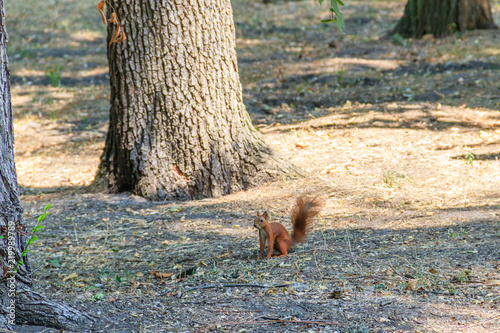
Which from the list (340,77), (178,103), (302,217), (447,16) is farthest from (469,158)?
(447,16)

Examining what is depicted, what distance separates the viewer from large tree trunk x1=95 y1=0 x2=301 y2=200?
4.61 metres

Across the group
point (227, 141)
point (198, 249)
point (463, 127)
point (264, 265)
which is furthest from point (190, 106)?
point (463, 127)

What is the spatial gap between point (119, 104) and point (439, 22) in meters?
7.48

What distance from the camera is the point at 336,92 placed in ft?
27.3

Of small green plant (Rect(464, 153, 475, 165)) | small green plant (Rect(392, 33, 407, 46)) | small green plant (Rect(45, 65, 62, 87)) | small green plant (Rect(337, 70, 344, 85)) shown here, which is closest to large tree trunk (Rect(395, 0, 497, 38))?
small green plant (Rect(392, 33, 407, 46))

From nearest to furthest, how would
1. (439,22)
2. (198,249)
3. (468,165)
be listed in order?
(198,249) → (468,165) → (439,22)

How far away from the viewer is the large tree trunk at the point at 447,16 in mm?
9945

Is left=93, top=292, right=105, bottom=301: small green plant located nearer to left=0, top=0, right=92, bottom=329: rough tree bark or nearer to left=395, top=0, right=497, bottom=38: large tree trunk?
left=0, top=0, right=92, bottom=329: rough tree bark

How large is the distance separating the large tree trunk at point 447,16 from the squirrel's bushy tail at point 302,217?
25.4 ft

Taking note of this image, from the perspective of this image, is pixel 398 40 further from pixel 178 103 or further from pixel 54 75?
pixel 178 103

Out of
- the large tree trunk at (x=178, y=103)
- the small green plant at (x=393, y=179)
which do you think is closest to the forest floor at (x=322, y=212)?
the small green plant at (x=393, y=179)

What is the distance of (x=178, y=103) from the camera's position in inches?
183

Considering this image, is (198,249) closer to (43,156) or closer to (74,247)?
(74,247)

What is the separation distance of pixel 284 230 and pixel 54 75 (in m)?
8.05
